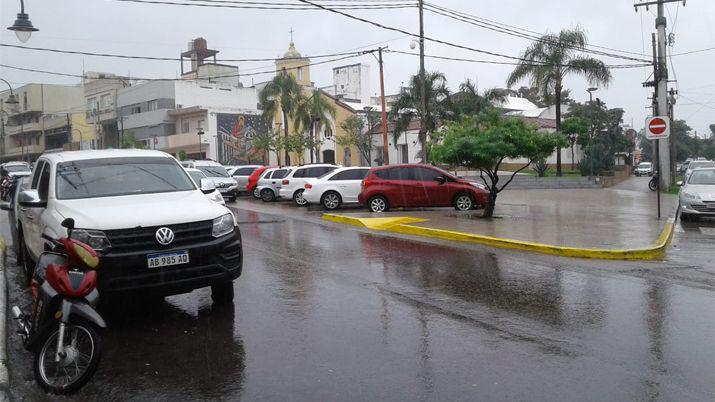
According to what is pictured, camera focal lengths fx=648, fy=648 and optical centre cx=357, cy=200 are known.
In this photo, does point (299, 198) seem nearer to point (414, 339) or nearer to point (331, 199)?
point (331, 199)

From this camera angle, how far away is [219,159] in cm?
6028

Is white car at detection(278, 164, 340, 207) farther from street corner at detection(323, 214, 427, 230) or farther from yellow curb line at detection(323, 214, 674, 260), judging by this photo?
yellow curb line at detection(323, 214, 674, 260)

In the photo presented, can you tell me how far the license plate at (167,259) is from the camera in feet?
20.5

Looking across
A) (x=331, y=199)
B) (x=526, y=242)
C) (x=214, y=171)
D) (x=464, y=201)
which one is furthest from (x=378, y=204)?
(x=214, y=171)

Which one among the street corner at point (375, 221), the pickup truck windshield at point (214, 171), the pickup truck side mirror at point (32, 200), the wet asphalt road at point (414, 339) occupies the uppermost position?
the pickup truck windshield at point (214, 171)

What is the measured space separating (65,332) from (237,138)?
58.0 metres

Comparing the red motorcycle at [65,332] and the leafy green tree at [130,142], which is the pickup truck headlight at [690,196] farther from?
the leafy green tree at [130,142]

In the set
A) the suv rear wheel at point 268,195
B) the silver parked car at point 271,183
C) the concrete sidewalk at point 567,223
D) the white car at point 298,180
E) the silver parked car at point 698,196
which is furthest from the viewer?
the suv rear wheel at point 268,195

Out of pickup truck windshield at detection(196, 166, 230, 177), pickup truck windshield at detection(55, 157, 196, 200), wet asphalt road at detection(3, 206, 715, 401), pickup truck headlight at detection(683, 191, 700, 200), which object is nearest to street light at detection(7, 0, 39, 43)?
wet asphalt road at detection(3, 206, 715, 401)

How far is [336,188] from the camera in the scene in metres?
21.6

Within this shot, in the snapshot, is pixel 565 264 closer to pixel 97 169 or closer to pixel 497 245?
pixel 497 245

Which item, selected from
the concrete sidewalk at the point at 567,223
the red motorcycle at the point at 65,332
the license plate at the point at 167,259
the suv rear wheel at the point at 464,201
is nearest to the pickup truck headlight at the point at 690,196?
the concrete sidewalk at the point at 567,223

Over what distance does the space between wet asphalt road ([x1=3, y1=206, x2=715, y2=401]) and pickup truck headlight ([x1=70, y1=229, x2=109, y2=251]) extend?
3.06 ft

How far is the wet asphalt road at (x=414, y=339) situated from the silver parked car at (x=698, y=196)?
9.03 metres
